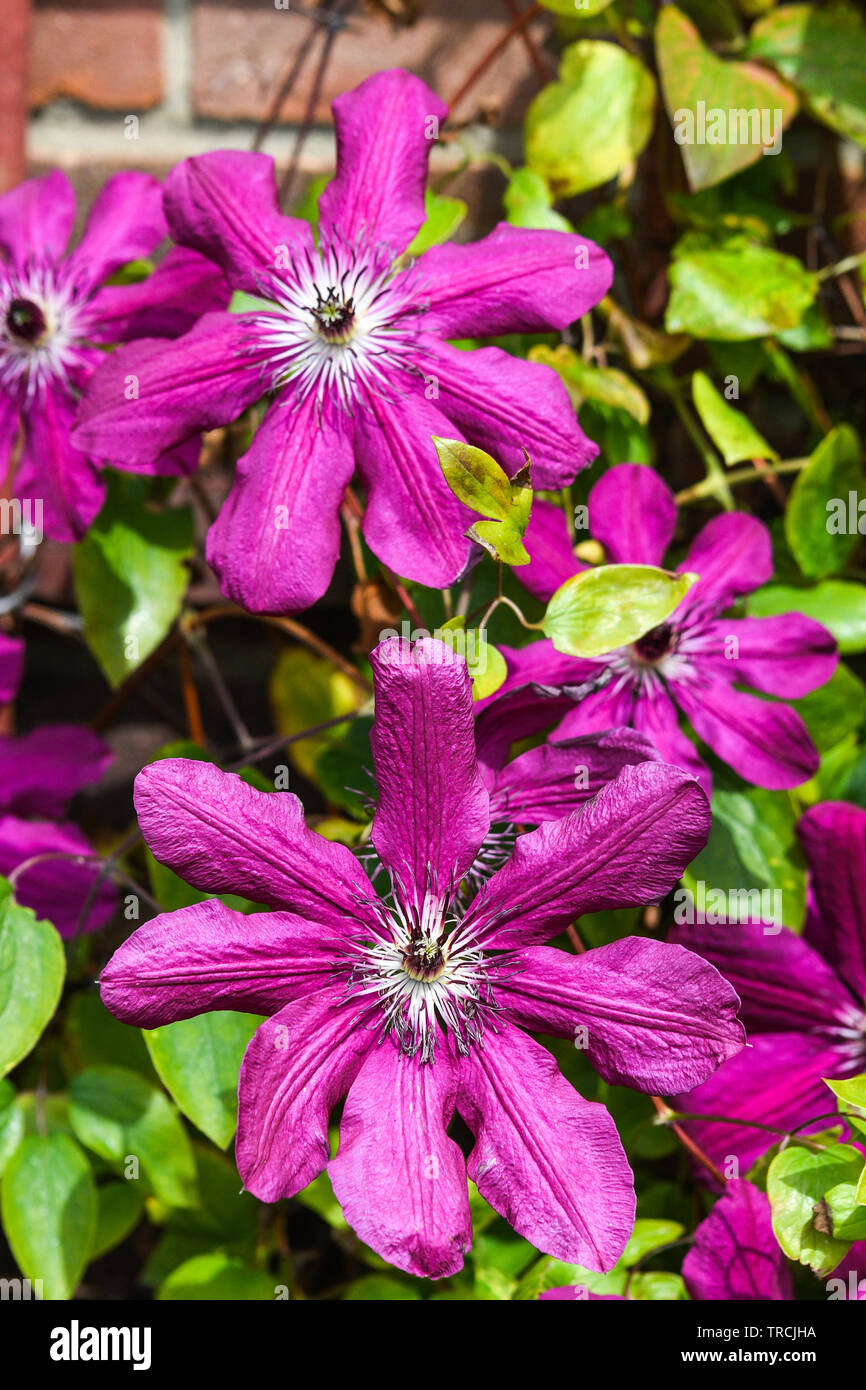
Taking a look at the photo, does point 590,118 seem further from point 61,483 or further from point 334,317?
point 61,483

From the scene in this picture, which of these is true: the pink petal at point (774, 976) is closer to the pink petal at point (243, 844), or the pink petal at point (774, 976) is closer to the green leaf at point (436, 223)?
the pink petal at point (243, 844)

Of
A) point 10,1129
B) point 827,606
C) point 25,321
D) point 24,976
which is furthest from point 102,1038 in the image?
point 827,606

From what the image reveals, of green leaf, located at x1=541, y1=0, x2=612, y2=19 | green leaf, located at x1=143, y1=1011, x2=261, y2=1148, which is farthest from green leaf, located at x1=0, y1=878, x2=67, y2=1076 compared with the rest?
green leaf, located at x1=541, y1=0, x2=612, y2=19

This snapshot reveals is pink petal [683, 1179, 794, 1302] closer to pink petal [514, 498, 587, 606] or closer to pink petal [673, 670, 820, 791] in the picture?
pink petal [673, 670, 820, 791]

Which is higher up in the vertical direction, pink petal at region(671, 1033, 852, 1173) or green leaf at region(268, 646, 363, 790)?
green leaf at region(268, 646, 363, 790)
